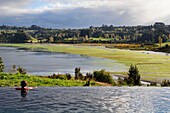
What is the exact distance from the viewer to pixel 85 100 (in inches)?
1656

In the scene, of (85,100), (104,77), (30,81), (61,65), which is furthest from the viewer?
(61,65)

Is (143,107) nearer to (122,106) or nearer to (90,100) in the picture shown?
(122,106)

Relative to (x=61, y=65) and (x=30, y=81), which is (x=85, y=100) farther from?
(x=61, y=65)

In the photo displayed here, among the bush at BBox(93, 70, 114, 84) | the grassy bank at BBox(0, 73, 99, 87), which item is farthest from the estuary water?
the grassy bank at BBox(0, 73, 99, 87)

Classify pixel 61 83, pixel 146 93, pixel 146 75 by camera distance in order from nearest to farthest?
pixel 146 93
pixel 61 83
pixel 146 75

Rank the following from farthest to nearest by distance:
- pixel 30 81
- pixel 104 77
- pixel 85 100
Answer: pixel 104 77, pixel 30 81, pixel 85 100

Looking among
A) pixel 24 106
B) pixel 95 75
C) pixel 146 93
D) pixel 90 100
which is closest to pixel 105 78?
pixel 95 75

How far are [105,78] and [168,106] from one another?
31596 mm

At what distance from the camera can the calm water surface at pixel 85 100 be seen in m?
36.5

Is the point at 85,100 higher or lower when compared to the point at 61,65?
higher

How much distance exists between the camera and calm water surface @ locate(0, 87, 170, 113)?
3650 centimetres

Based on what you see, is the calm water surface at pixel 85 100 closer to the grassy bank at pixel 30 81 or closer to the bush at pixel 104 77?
the grassy bank at pixel 30 81

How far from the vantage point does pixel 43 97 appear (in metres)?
43.4


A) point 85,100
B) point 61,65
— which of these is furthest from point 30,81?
point 61,65
